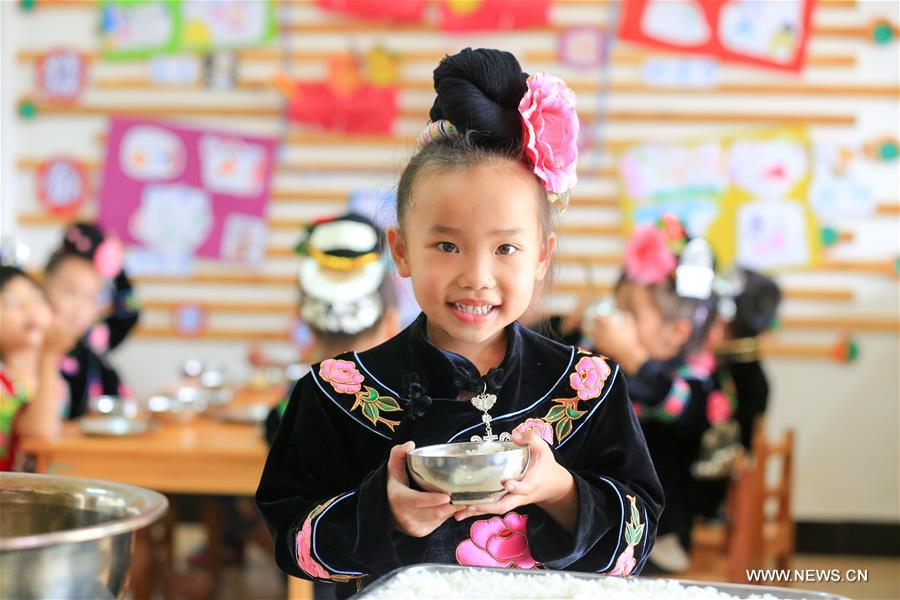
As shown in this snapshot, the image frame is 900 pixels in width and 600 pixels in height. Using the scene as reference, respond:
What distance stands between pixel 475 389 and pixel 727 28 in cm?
381

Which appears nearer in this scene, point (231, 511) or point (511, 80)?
point (511, 80)

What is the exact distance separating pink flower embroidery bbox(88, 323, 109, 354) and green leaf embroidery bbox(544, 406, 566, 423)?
3.10 m

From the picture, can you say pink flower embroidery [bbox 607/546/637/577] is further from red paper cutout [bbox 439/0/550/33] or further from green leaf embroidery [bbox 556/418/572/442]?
red paper cutout [bbox 439/0/550/33]

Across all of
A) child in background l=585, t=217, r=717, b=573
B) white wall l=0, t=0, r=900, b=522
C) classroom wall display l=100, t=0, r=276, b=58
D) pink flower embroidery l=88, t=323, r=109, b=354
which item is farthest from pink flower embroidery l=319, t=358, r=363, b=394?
classroom wall display l=100, t=0, r=276, b=58

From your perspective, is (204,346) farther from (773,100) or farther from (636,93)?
(773,100)

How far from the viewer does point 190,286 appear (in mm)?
5051

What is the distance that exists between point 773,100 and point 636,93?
2.00ft

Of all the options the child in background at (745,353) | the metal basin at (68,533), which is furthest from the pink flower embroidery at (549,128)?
the child in background at (745,353)

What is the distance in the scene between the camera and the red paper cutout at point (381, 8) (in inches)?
191

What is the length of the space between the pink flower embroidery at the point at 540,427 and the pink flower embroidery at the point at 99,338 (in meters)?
3.10

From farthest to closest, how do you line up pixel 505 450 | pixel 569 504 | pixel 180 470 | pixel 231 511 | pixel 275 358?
pixel 275 358 < pixel 231 511 < pixel 180 470 < pixel 569 504 < pixel 505 450

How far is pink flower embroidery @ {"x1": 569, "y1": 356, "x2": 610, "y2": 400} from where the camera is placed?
1391 millimetres

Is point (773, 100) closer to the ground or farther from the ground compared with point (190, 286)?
farther from the ground

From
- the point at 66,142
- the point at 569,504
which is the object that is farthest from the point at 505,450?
the point at 66,142
